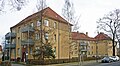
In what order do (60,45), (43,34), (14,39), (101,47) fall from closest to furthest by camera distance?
(43,34), (60,45), (14,39), (101,47)

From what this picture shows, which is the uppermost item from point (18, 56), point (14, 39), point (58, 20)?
point (58, 20)

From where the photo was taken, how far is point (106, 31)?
79.9m

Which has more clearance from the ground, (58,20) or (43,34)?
(58,20)

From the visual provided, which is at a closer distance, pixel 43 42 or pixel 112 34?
pixel 43 42

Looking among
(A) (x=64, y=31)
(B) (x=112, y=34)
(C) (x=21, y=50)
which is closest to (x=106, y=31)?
(B) (x=112, y=34)

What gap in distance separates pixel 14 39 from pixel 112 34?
1187 inches

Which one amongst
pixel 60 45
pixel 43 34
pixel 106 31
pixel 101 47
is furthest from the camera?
pixel 101 47

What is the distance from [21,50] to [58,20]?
12.4m

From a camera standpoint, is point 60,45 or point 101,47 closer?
point 60,45

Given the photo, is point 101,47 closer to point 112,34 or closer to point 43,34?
point 112,34

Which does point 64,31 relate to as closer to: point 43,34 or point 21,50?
point 21,50

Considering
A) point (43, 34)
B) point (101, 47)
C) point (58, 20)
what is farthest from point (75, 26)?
point (101, 47)

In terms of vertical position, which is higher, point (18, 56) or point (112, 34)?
point (112, 34)

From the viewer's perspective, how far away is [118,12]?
76938mm
